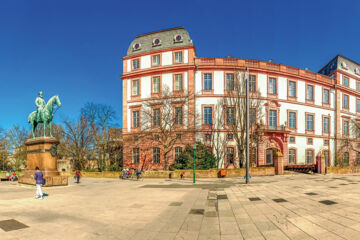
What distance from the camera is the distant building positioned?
104 feet

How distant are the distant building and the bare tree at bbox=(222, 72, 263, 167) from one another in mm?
1473

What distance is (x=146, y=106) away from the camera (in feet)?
106

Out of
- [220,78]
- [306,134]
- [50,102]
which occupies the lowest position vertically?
[306,134]

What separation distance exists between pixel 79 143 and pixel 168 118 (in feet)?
62.7

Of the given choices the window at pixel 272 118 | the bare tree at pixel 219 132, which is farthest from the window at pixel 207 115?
the window at pixel 272 118

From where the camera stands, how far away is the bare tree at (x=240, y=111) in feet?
90.0

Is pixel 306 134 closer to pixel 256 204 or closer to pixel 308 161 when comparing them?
pixel 308 161

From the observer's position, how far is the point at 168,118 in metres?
27.1

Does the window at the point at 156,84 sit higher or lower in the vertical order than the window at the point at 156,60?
lower

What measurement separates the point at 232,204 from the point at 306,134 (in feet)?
107

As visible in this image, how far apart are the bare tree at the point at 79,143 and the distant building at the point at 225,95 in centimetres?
796

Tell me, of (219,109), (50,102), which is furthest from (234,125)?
(50,102)

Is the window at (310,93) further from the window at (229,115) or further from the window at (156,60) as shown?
the window at (156,60)

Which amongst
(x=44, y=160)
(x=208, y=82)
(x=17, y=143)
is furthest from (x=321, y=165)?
(x=17, y=143)
